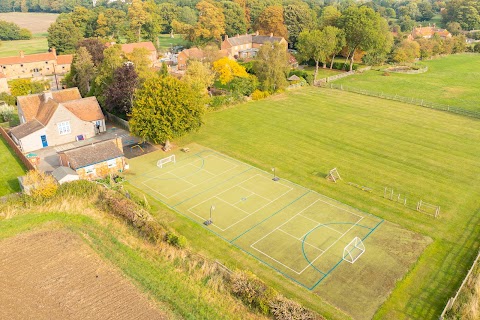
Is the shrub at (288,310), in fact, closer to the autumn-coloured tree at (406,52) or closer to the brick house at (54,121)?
the brick house at (54,121)

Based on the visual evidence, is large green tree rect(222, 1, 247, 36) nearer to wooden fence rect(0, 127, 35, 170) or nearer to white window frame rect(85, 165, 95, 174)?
wooden fence rect(0, 127, 35, 170)

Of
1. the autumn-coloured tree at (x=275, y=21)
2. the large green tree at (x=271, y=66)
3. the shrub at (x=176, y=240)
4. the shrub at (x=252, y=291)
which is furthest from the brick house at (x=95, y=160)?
the autumn-coloured tree at (x=275, y=21)

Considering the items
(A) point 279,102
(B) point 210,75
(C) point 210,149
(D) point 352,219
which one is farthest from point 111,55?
(D) point 352,219

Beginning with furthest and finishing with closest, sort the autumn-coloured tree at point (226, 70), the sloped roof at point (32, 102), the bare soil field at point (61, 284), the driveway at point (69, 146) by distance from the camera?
the autumn-coloured tree at point (226, 70)
the sloped roof at point (32, 102)
the driveway at point (69, 146)
the bare soil field at point (61, 284)


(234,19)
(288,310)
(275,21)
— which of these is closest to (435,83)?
(275,21)

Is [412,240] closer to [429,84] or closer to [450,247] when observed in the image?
[450,247]

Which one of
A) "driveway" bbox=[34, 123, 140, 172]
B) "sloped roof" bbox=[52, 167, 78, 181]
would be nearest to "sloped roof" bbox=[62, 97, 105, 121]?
"driveway" bbox=[34, 123, 140, 172]
